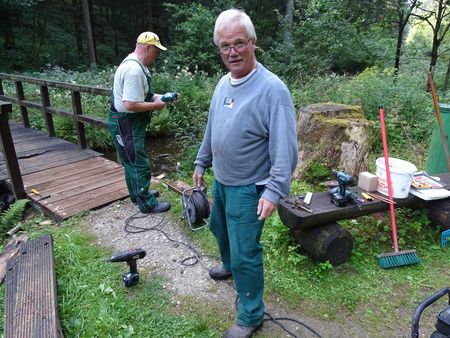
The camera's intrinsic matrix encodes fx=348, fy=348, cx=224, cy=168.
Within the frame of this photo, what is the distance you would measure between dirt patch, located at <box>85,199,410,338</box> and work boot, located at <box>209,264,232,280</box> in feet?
0.14

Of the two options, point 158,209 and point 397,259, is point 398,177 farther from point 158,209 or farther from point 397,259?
point 158,209

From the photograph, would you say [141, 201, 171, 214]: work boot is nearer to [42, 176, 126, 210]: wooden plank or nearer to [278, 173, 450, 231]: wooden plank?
[42, 176, 126, 210]: wooden plank

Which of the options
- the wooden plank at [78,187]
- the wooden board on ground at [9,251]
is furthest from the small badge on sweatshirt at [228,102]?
the wooden plank at [78,187]

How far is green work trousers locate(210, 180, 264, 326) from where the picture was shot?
209cm

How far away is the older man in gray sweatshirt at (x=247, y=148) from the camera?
1880 millimetres

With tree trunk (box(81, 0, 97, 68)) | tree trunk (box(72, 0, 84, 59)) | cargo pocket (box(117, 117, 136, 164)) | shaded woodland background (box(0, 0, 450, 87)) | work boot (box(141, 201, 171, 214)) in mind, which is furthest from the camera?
tree trunk (box(72, 0, 84, 59))

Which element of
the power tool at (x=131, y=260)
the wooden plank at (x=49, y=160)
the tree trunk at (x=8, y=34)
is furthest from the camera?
the tree trunk at (x=8, y=34)

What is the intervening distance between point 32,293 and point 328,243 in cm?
231

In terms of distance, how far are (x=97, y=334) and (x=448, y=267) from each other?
297 centimetres

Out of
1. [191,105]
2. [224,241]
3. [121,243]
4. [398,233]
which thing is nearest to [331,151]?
[398,233]

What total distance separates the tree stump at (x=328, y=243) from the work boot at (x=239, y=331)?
3.06 ft

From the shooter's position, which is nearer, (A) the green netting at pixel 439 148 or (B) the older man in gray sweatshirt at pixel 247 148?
(B) the older man in gray sweatshirt at pixel 247 148

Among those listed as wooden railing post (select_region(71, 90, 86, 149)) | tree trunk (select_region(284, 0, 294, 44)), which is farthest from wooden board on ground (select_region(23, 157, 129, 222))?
tree trunk (select_region(284, 0, 294, 44))

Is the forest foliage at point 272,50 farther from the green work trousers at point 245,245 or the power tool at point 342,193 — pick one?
the green work trousers at point 245,245
